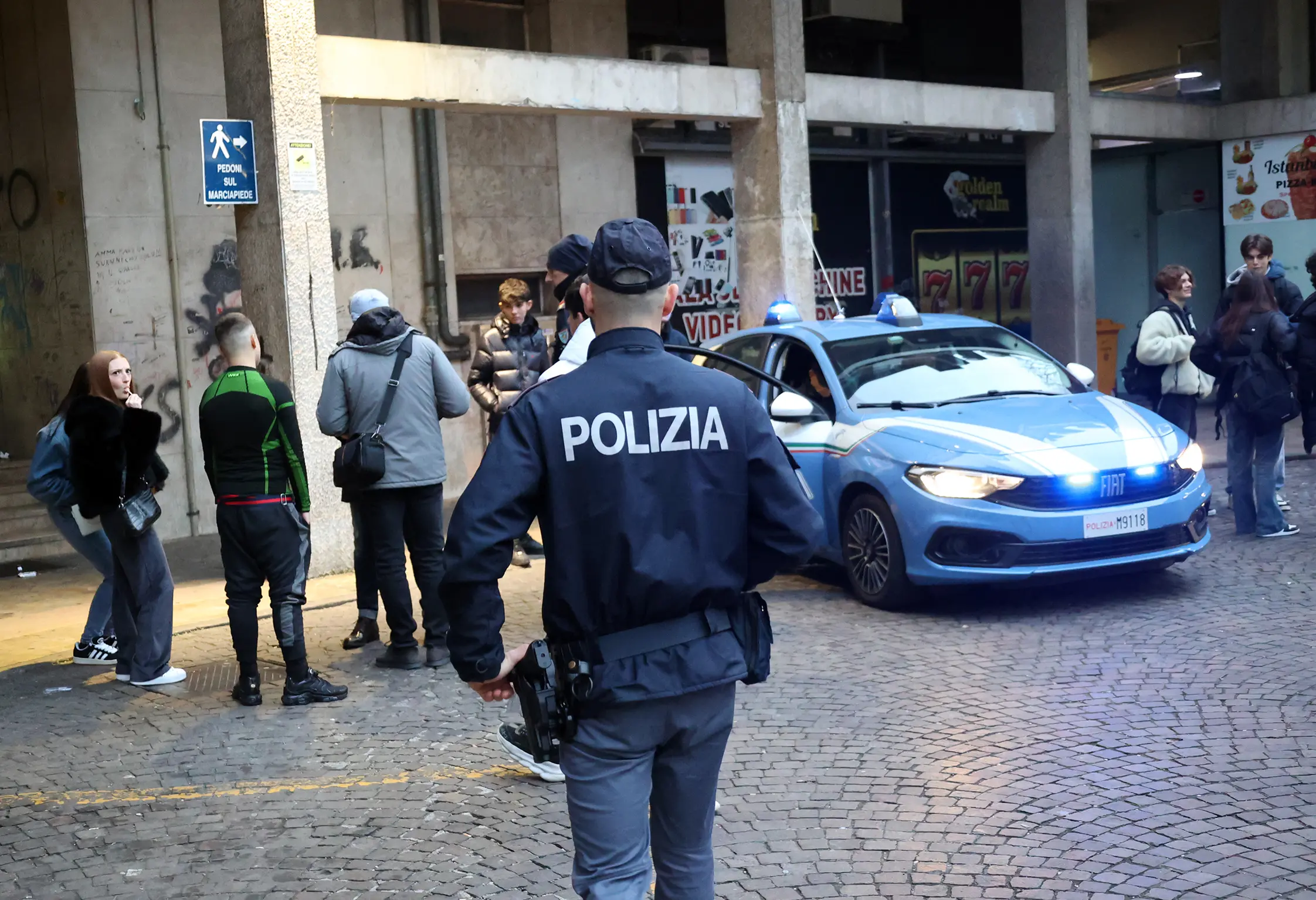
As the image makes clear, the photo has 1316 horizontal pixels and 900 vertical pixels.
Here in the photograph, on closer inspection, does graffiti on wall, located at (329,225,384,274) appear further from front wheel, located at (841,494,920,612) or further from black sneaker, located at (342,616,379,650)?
front wheel, located at (841,494,920,612)

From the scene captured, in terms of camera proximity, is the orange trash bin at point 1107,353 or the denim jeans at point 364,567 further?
the orange trash bin at point 1107,353

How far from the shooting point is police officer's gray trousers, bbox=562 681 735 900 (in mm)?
3209

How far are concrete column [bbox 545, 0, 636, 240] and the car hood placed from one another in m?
7.19

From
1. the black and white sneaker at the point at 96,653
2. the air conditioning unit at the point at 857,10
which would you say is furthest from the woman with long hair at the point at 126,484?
the air conditioning unit at the point at 857,10

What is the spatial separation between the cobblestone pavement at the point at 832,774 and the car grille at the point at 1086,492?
1.92 ft

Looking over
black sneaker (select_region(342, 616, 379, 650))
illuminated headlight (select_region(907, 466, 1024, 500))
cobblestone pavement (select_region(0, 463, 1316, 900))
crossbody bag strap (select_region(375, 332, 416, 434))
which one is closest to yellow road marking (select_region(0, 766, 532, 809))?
cobblestone pavement (select_region(0, 463, 1316, 900))

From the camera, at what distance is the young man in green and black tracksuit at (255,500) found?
6.71m

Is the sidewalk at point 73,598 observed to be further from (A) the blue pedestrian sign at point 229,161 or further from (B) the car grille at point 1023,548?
(B) the car grille at point 1023,548

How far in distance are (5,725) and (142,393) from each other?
5.57m

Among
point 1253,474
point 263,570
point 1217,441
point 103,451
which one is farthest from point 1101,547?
point 1217,441

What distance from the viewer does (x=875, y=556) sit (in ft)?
27.1

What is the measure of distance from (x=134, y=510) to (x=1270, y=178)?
15.8m

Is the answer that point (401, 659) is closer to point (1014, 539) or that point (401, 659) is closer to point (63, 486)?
point (63, 486)

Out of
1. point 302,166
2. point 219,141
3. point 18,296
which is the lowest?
point 18,296
